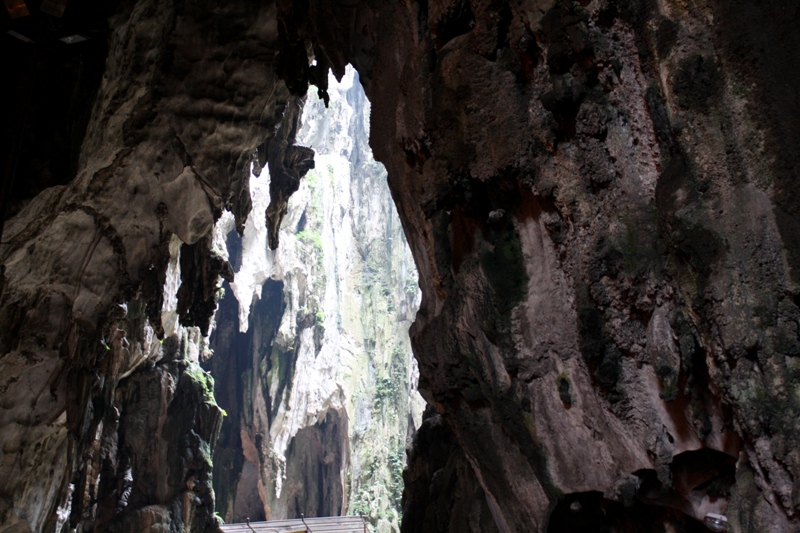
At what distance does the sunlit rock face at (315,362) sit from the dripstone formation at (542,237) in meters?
12.5

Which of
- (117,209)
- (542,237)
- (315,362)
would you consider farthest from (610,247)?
(315,362)

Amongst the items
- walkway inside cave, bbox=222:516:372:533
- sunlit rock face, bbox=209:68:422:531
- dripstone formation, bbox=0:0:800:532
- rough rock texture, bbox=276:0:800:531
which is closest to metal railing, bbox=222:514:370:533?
walkway inside cave, bbox=222:516:372:533

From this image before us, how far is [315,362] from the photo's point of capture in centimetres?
2869

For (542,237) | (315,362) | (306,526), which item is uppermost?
(315,362)

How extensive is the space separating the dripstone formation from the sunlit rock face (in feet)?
41.2

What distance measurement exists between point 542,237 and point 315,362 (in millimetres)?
25575

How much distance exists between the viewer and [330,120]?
37.3 meters

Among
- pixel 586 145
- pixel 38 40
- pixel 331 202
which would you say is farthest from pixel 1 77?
pixel 331 202

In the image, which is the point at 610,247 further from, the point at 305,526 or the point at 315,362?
the point at 315,362

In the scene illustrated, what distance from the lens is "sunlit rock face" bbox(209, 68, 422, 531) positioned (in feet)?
83.5

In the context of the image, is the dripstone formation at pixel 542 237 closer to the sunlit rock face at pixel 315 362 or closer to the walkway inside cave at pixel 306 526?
the walkway inside cave at pixel 306 526

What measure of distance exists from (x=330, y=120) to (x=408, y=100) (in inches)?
1314

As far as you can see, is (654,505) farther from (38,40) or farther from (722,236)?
(38,40)

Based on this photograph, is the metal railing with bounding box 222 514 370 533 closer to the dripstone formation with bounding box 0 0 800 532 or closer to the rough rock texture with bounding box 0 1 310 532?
the rough rock texture with bounding box 0 1 310 532
